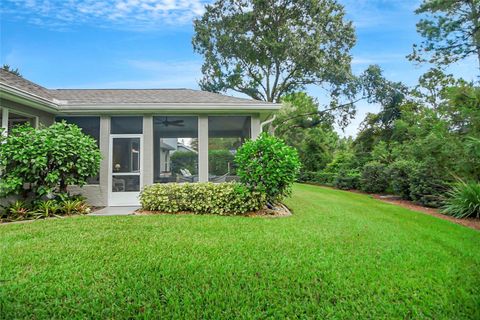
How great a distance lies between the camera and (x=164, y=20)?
8406 mm

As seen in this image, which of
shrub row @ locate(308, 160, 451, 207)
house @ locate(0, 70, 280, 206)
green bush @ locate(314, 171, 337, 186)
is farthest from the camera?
green bush @ locate(314, 171, 337, 186)

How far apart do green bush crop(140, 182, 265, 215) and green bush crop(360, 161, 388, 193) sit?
9730 millimetres

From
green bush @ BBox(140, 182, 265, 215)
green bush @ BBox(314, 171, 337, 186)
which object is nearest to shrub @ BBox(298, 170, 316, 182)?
green bush @ BBox(314, 171, 337, 186)

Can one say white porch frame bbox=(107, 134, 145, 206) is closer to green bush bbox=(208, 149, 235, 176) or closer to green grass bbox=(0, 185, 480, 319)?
green bush bbox=(208, 149, 235, 176)

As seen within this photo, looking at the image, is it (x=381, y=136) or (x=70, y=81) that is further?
(x=381, y=136)

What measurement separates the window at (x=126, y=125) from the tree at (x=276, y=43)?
46.6ft

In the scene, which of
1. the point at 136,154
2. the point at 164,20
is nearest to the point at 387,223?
the point at 136,154

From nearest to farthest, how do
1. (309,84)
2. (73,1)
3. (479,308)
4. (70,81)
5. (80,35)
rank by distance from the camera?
(479,308), (73,1), (80,35), (70,81), (309,84)

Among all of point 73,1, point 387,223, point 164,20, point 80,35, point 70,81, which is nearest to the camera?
point 73,1

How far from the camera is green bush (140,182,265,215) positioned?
7359mm

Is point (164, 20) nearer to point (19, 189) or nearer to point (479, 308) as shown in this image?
point (19, 189)

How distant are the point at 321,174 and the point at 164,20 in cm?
1576

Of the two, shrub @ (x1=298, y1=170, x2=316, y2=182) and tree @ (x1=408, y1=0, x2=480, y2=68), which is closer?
tree @ (x1=408, y1=0, x2=480, y2=68)

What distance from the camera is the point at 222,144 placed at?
921 cm
